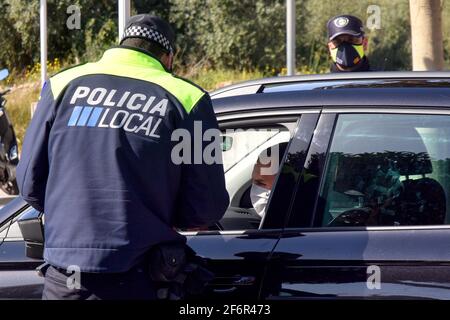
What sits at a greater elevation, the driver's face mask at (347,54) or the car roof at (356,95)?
the car roof at (356,95)

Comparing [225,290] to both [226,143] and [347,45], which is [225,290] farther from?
[347,45]

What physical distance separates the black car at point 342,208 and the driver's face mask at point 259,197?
1.17 ft

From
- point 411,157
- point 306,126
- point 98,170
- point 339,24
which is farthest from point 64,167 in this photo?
point 339,24

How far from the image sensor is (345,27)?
248 inches

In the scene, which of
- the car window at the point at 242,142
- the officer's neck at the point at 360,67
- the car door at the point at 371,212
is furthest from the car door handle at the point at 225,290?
the officer's neck at the point at 360,67

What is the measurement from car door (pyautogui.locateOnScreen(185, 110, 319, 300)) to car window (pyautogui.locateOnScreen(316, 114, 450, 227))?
144 mm

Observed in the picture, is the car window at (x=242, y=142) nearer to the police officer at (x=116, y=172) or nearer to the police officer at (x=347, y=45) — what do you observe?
the police officer at (x=116, y=172)

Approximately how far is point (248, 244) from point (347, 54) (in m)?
3.11

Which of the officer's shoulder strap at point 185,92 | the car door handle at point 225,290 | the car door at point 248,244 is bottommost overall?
the car door handle at point 225,290

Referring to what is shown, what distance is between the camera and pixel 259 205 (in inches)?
150

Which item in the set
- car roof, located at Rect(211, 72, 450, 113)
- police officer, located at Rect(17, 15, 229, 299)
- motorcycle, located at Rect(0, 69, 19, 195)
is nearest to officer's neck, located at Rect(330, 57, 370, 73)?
car roof, located at Rect(211, 72, 450, 113)

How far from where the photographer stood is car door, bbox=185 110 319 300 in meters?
3.26

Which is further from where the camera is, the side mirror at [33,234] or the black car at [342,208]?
the side mirror at [33,234]

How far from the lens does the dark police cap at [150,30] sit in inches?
125
